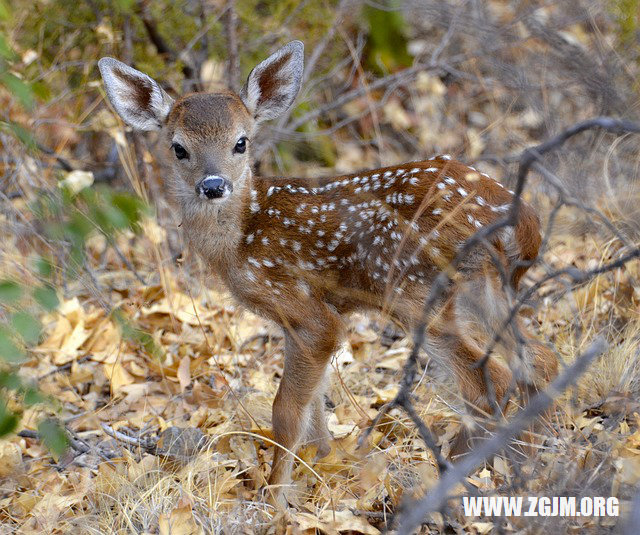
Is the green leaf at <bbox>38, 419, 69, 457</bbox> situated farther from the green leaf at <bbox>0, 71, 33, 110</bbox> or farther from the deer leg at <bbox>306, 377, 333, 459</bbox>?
the deer leg at <bbox>306, 377, 333, 459</bbox>

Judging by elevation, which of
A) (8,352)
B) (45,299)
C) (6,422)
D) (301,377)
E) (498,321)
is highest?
(45,299)

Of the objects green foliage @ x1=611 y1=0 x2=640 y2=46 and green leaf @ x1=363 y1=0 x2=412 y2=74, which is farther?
green leaf @ x1=363 y1=0 x2=412 y2=74

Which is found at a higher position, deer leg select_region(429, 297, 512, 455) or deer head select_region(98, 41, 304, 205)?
Result: deer head select_region(98, 41, 304, 205)

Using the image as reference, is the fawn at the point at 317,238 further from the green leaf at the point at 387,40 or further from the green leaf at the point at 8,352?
the green leaf at the point at 387,40

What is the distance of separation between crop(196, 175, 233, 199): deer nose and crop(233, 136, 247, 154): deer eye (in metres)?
0.39

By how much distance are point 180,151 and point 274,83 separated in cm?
69

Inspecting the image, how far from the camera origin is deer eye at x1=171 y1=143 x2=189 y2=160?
450cm

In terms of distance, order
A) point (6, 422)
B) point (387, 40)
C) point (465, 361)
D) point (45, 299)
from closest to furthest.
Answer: point (45, 299)
point (6, 422)
point (465, 361)
point (387, 40)

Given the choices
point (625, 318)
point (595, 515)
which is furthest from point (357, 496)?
point (625, 318)

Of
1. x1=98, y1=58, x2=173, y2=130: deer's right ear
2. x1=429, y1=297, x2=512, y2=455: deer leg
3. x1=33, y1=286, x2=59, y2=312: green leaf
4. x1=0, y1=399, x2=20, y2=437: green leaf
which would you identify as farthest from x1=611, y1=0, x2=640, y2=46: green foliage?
x1=0, y1=399, x2=20, y2=437: green leaf

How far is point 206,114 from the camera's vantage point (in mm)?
4504

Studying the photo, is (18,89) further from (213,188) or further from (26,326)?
(213,188)

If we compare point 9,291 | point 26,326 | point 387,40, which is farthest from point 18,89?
point 387,40

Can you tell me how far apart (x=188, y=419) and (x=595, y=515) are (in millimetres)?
2430
